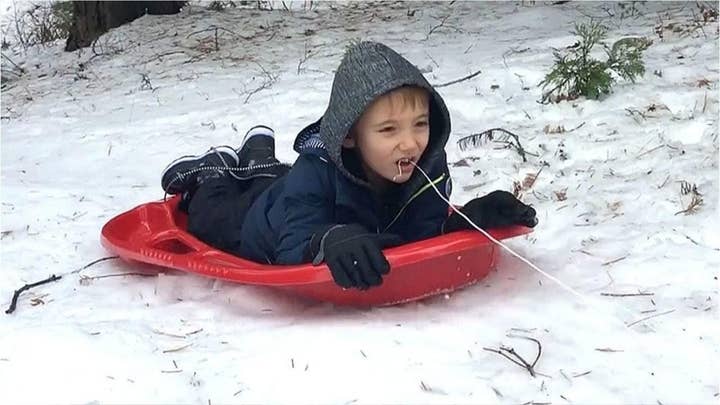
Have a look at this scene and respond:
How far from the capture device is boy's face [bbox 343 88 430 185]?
3.13 m

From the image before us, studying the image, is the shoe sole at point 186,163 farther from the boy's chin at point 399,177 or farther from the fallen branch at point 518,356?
the fallen branch at point 518,356

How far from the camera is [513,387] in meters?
2.57

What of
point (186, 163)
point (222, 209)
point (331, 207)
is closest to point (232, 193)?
point (222, 209)

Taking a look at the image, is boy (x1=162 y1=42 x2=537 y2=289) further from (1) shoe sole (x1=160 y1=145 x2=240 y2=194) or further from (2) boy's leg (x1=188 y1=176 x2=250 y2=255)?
(1) shoe sole (x1=160 y1=145 x2=240 y2=194)

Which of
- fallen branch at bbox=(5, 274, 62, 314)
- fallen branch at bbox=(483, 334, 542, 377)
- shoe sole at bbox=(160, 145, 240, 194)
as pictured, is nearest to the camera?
fallen branch at bbox=(483, 334, 542, 377)

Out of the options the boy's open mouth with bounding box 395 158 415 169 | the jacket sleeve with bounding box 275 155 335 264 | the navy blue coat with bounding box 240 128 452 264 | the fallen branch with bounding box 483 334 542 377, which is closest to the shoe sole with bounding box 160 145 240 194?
the navy blue coat with bounding box 240 128 452 264

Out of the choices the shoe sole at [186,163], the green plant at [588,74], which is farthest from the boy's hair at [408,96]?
the green plant at [588,74]

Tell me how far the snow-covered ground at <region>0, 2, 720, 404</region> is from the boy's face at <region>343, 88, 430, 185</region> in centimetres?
47

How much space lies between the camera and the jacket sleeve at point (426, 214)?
3.39 m

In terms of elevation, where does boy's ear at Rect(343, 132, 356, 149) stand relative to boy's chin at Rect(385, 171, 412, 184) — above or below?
above

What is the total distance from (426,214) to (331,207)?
35cm

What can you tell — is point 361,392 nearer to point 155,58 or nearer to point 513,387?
point 513,387

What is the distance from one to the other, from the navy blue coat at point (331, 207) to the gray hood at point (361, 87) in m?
0.07

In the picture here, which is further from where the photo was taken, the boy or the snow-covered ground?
the boy
